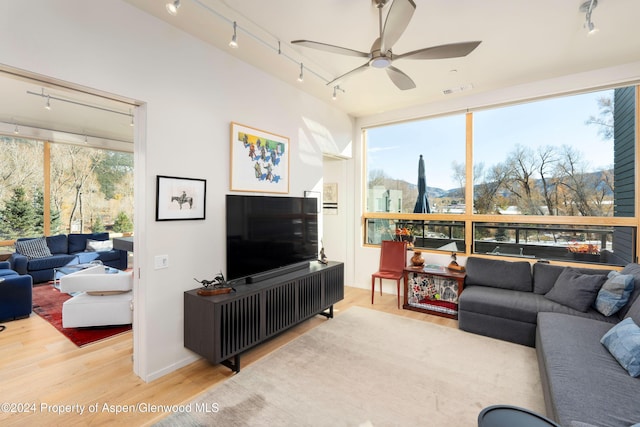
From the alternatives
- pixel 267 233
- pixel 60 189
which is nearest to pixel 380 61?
pixel 267 233

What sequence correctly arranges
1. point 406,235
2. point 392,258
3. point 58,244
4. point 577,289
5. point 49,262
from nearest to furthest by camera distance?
point 577,289
point 392,258
point 406,235
point 49,262
point 58,244

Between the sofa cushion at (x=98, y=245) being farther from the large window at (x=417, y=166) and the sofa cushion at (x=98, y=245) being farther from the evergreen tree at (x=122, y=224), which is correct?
the large window at (x=417, y=166)

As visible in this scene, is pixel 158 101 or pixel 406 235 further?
pixel 406 235

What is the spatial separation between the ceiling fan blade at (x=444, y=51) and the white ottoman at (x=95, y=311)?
394 cm

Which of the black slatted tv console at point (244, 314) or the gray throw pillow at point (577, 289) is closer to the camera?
the black slatted tv console at point (244, 314)

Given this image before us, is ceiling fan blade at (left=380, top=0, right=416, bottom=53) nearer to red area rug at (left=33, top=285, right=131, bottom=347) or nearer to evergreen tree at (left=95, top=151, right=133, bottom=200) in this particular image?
red area rug at (left=33, top=285, right=131, bottom=347)

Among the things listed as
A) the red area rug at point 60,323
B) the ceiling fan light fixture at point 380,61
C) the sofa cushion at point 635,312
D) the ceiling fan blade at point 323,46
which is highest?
the ceiling fan blade at point 323,46

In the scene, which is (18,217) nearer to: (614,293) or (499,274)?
(499,274)

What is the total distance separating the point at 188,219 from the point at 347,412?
2.08 meters

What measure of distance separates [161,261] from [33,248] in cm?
498

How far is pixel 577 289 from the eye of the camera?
3.03 metres

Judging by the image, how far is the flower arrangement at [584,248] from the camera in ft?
11.9

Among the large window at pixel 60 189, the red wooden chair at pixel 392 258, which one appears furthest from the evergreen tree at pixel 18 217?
the red wooden chair at pixel 392 258

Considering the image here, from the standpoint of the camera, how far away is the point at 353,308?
4.26 meters
